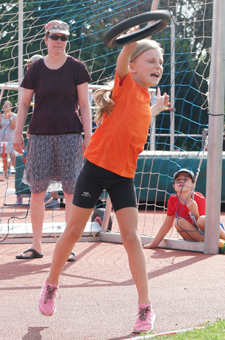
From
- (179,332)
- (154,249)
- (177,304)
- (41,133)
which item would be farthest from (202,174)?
(179,332)

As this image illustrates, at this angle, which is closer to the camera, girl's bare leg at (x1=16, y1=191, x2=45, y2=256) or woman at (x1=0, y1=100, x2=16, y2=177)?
girl's bare leg at (x1=16, y1=191, x2=45, y2=256)

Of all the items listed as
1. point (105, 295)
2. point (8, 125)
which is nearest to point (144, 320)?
point (105, 295)

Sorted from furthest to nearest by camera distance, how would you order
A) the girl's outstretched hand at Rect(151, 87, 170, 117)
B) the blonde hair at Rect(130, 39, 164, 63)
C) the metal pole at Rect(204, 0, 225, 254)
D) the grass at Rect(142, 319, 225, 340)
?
1. the metal pole at Rect(204, 0, 225, 254)
2. the girl's outstretched hand at Rect(151, 87, 170, 117)
3. the blonde hair at Rect(130, 39, 164, 63)
4. the grass at Rect(142, 319, 225, 340)

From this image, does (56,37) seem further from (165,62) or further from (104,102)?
(165,62)

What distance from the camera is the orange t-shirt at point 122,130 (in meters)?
2.83

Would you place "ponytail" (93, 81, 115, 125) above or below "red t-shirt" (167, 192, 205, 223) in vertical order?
above

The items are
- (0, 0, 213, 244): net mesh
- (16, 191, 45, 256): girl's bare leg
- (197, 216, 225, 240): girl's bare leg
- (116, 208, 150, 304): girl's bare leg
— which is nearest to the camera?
(116, 208, 150, 304): girl's bare leg

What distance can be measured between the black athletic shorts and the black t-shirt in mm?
1528

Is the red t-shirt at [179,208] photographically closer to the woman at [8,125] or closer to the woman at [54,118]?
the woman at [54,118]

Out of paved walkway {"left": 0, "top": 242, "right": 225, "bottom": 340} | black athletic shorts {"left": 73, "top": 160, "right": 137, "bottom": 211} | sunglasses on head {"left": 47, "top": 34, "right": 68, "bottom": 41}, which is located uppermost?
sunglasses on head {"left": 47, "top": 34, "right": 68, "bottom": 41}

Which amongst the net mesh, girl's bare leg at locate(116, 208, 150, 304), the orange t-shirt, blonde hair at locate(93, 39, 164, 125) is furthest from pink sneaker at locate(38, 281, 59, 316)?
the net mesh

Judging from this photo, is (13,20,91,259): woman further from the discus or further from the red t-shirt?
the discus

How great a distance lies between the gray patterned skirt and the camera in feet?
14.4

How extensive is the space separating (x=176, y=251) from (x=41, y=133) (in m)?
1.82
